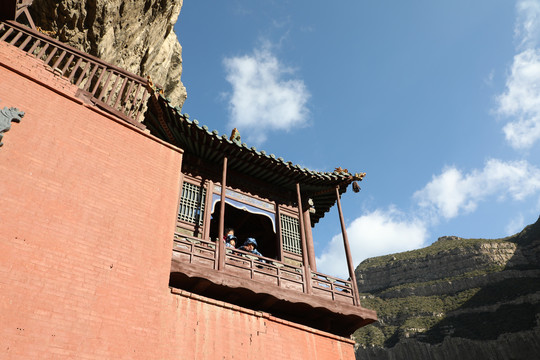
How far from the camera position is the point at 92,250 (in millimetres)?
5930

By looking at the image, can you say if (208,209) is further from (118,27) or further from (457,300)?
(457,300)

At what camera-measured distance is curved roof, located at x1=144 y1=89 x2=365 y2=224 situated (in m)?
9.16

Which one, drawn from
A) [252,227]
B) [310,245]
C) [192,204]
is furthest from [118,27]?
[310,245]

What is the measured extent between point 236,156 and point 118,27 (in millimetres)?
5383

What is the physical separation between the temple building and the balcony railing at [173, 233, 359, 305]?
0.10ft

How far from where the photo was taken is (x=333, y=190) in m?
11.2

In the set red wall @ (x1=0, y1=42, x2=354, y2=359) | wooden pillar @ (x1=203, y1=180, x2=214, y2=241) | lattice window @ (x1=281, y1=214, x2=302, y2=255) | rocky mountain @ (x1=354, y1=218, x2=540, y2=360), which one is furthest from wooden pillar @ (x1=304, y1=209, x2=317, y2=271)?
rocky mountain @ (x1=354, y1=218, x2=540, y2=360)

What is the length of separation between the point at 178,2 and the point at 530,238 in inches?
3209

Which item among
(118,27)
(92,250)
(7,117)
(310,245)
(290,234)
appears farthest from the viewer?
(118,27)

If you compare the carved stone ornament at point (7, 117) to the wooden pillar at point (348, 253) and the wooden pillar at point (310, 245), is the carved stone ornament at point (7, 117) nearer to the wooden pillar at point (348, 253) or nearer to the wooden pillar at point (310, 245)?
the wooden pillar at point (310, 245)

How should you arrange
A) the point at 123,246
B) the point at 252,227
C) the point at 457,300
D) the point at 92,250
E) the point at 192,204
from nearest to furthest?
1. the point at 92,250
2. the point at 123,246
3. the point at 192,204
4. the point at 252,227
5. the point at 457,300

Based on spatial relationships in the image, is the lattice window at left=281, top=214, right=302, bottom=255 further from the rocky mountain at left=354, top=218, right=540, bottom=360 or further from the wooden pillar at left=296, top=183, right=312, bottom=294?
the rocky mountain at left=354, top=218, right=540, bottom=360

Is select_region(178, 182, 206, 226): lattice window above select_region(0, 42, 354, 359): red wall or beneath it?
above

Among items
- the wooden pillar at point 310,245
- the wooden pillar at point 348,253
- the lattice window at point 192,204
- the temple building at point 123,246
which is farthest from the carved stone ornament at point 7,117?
the wooden pillar at point 348,253
